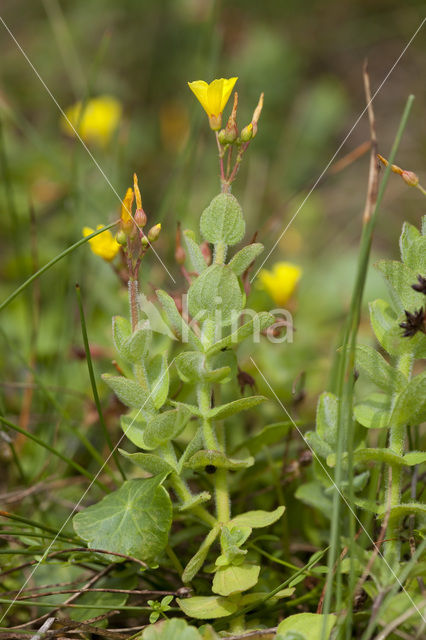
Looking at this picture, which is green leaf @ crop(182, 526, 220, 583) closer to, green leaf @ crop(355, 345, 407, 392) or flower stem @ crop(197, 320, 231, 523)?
flower stem @ crop(197, 320, 231, 523)

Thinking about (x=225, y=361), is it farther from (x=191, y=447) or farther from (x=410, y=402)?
(x=410, y=402)

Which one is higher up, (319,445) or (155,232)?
(155,232)

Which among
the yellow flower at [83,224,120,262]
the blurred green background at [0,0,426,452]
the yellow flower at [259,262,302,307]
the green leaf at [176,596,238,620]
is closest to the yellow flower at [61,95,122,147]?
the blurred green background at [0,0,426,452]

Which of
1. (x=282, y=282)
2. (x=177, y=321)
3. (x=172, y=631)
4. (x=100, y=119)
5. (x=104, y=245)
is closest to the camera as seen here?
(x=172, y=631)

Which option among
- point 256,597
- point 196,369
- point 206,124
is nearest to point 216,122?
point 196,369

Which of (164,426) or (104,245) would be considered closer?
(164,426)
